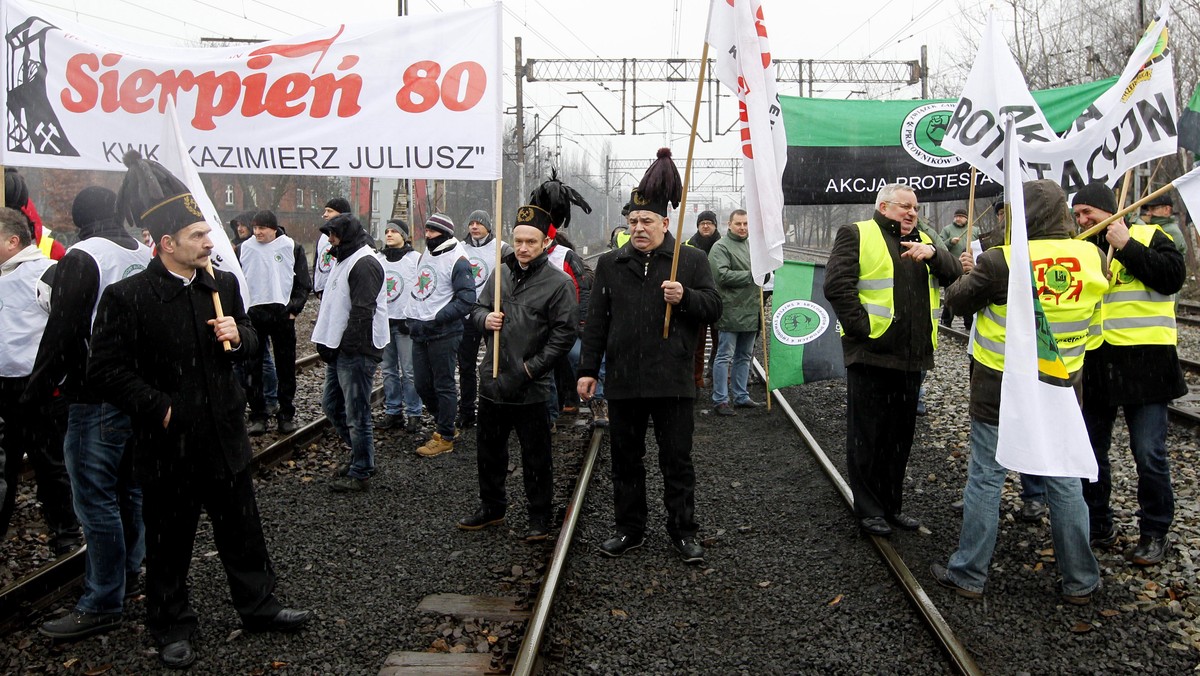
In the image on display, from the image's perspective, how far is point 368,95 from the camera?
5.46 m

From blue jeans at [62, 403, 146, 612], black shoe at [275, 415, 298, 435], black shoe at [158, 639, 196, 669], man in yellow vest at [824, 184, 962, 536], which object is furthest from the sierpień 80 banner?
black shoe at [158, 639, 196, 669]

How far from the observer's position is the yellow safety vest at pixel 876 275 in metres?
5.22

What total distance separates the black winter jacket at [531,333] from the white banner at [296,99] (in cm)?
73

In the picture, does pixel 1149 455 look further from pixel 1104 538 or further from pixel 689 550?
pixel 689 550

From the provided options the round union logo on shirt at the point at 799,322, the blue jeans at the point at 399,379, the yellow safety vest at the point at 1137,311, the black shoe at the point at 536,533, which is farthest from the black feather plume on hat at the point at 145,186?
the round union logo on shirt at the point at 799,322

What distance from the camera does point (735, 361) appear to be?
944cm

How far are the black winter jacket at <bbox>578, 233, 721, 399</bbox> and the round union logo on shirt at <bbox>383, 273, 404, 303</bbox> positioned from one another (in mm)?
3235

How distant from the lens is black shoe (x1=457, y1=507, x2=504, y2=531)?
18.7ft

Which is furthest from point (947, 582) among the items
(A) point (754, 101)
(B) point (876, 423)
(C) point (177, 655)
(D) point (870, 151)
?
(D) point (870, 151)

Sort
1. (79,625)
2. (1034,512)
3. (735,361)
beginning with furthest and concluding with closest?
(735,361)
(1034,512)
(79,625)

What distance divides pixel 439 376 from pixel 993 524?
15.6ft

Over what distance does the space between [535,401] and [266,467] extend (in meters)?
2.78

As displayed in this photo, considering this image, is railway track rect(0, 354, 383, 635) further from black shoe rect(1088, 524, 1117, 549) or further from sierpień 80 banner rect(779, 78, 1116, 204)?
sierpień 80 banner rect(779, 78, 1116, 204)

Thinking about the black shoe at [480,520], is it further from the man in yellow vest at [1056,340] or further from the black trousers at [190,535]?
the man in yellow vest at [1056,340]
